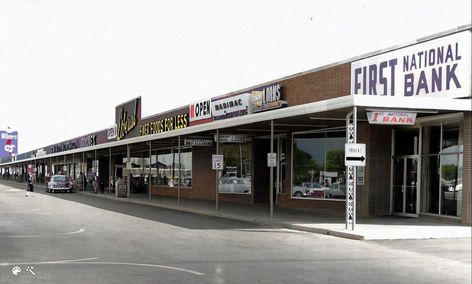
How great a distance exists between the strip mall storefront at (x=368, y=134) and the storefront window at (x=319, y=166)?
0.13 ft

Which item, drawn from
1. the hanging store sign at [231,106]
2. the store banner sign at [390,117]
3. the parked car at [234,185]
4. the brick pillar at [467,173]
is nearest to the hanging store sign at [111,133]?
the hanging store sign at [231,106]

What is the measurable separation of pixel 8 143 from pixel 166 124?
290ft

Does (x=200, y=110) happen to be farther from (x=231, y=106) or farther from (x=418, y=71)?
(x=418, y=71)

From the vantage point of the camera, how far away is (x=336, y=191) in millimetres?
20734

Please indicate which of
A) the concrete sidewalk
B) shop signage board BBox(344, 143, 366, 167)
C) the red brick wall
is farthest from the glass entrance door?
shop signage board BBox(344, 143, 366, 167)

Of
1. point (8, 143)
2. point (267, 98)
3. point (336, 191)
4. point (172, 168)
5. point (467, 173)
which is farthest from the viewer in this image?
point (8, 143)

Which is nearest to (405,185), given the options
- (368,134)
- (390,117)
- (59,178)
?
(368,134)

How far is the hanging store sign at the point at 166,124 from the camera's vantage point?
116 feet

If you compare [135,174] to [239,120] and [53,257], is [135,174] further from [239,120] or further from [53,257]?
[53,257]

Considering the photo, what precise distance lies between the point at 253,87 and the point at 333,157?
733cm

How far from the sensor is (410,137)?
18.0 meters

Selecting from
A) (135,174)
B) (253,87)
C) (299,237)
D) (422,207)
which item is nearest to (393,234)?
(299,237)

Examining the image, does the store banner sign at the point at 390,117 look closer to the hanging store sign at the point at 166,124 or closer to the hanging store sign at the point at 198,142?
the hanging store sign at the point at 198,142

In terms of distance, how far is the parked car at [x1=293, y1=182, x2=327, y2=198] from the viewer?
2150 cm
